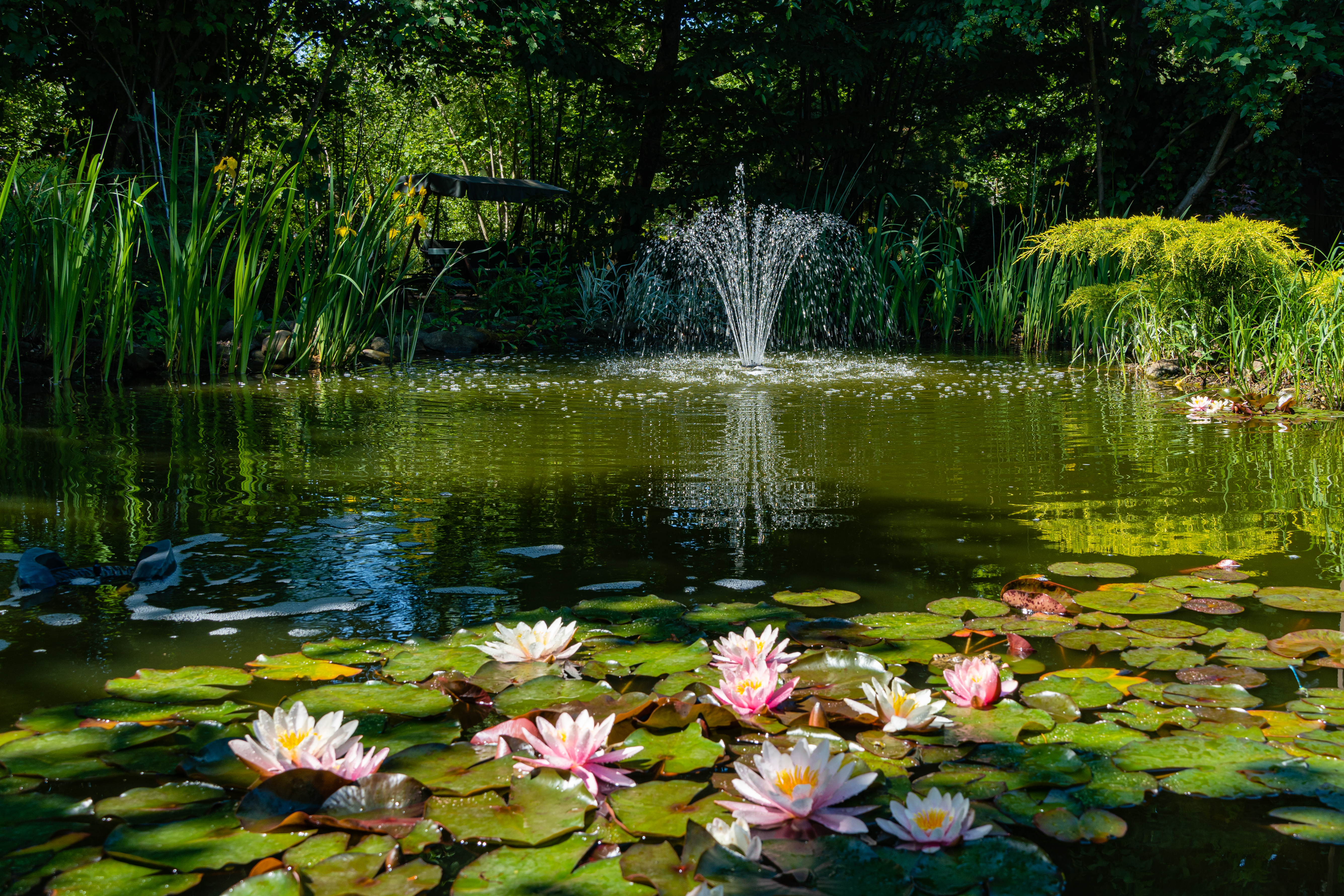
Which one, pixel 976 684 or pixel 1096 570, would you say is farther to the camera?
pixel 1096 570

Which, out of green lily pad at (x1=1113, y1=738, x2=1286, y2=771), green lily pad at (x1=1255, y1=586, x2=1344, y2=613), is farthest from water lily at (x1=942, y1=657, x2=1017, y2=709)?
green lily pad at (x1=1255, y1=586, x2=1344, y2=613)

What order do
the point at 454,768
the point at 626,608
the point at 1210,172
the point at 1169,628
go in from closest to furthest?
the point at 454,768, the point at 1169,628, the point at 626,608, the point at 1210,172

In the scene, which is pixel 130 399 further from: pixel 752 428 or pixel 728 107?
pixel 728 107

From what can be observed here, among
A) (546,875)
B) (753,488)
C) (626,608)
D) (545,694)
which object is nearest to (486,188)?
(753,488)

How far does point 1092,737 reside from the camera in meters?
1.36

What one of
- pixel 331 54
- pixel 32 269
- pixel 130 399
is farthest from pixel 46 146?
pixel 130 399

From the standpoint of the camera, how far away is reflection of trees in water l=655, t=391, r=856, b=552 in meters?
2.56

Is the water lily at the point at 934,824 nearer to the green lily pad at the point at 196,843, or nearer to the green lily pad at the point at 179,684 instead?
the green lily pad at the point at 196,843

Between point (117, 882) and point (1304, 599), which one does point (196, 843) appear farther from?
point (1304, 599)

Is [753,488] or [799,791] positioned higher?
[753,488]

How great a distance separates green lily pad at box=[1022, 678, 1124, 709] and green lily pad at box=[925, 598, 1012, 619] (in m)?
0.31

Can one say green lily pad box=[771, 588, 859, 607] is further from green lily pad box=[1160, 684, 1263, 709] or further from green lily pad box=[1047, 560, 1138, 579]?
green lily pad box=[1160, 684, 1263, 709]

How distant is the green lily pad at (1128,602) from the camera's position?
1.86m

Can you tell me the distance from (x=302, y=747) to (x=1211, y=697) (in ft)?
4.05
